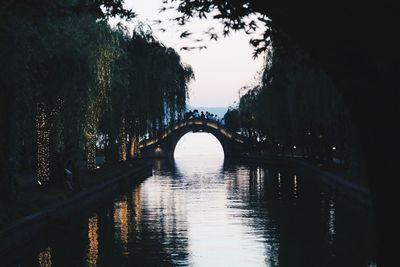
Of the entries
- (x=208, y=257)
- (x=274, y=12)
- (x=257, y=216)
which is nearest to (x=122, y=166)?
(x=257, y=216)

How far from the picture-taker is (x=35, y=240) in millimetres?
14961

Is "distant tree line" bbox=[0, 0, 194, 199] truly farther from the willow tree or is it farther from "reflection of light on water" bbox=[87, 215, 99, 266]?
"reflection of light on water" bbox=[87, 215, 99, 266]

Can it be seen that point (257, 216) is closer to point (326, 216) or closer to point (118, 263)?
point (326, 216)

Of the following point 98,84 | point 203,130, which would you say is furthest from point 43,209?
point 203,130

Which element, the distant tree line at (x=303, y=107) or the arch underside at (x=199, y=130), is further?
the arch underside at (x=199, y=130)

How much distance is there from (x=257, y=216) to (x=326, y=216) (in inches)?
81.9

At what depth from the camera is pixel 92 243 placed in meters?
15.1

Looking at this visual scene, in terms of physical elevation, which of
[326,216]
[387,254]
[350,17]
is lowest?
[326,216]

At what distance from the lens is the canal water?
12617mm

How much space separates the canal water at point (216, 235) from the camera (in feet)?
41.4

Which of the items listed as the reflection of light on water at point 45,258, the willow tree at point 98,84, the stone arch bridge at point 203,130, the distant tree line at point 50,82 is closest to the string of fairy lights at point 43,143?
the distant tree line at point 50,82

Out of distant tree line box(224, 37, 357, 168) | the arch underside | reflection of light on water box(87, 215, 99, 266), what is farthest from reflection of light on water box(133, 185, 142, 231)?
the arch underside

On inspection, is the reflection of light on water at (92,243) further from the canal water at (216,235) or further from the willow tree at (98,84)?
the willow tree at (98,84)

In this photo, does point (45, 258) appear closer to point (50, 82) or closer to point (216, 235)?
point (216, 235)
